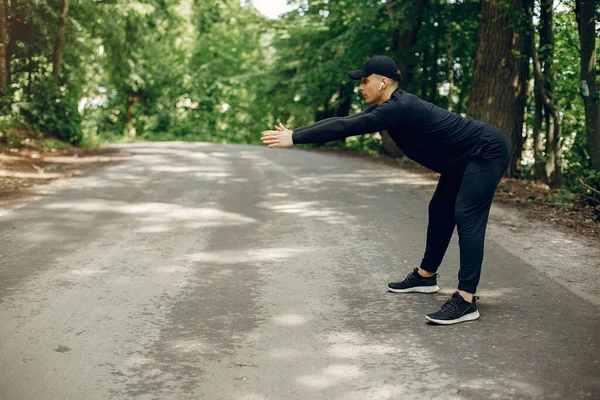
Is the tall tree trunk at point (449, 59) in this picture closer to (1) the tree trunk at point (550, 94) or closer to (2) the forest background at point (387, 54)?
(2) the forest background at point (387, 54)

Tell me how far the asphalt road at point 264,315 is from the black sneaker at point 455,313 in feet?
0.26

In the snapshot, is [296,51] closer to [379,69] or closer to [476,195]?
[379,69]

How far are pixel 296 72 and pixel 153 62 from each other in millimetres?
22428

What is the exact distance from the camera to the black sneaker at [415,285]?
215 inches

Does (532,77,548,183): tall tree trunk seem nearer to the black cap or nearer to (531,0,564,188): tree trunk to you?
(531,0,564,188): tree trunk

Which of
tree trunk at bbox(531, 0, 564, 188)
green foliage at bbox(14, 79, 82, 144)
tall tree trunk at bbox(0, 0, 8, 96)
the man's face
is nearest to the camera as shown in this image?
the man's face

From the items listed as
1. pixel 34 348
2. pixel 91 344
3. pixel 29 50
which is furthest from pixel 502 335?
pixel 29 50

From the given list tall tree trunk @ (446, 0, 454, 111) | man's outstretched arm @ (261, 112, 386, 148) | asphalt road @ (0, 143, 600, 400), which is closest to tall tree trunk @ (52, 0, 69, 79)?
tall tree trunk @ (446, 0, 454, 111)

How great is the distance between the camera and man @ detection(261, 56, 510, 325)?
461cm

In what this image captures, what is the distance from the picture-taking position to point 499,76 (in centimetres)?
1336

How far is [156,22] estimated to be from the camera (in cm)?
2405

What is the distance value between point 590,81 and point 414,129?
6.26 metres

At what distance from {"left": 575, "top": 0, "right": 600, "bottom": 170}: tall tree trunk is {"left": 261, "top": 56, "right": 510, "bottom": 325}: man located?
18.5 feet

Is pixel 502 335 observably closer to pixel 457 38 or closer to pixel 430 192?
pixel 430 192
